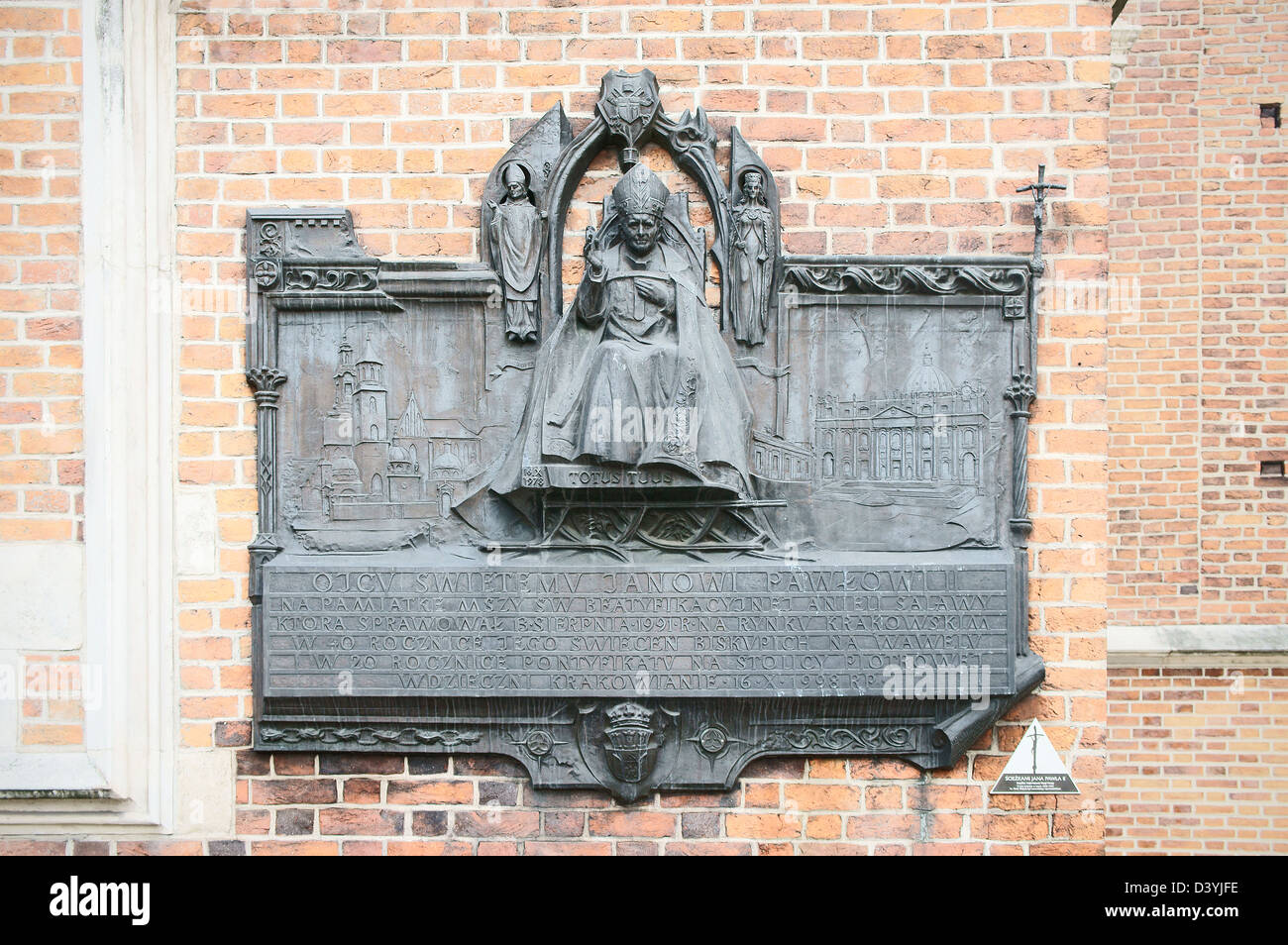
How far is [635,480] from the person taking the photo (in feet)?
10.8

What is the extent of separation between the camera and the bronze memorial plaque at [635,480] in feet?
10.9

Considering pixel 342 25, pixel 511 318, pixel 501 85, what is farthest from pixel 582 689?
pixel 342 25

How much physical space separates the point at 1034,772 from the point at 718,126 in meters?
2.38

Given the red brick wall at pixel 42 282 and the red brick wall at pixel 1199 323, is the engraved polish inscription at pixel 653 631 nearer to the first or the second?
the red brick wall at pixel 42 282

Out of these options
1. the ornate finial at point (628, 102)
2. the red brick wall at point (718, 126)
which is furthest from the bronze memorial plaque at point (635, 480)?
the red brick wall at point (718, 126)

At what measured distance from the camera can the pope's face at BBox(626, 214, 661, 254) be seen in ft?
10.9

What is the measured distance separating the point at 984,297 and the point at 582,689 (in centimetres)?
183

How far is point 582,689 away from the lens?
3.33 meters

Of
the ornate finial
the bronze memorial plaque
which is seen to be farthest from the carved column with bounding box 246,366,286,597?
the ornate finial

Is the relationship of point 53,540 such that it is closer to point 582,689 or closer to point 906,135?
point 582,689

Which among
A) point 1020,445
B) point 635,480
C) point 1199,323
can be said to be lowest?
point 635,480

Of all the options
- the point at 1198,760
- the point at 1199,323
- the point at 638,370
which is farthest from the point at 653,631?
the point at 1199,323

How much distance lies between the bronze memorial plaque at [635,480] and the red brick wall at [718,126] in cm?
11

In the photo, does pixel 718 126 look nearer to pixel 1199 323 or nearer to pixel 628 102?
pixel 628 102
